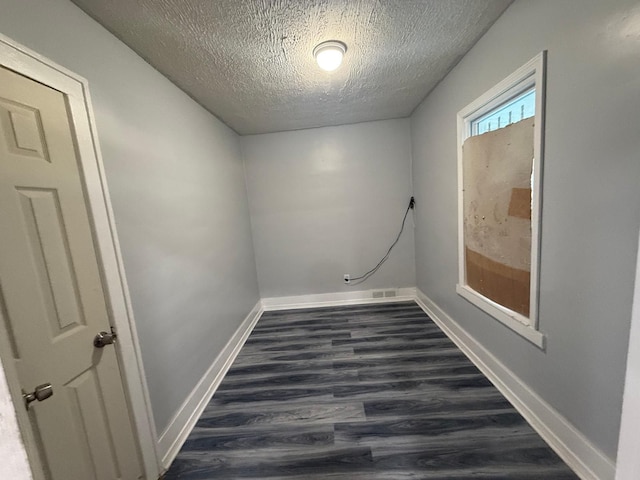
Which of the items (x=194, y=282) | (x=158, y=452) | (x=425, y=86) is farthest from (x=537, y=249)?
(x=158, y=452)

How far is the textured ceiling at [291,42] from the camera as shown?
1.29 m

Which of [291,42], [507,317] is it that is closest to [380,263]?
[507,317]

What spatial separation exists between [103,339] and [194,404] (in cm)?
97

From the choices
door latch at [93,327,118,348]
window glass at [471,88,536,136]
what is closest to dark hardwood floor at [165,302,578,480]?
door latch at [93,327,118,348]

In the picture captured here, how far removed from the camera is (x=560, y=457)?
131 cm

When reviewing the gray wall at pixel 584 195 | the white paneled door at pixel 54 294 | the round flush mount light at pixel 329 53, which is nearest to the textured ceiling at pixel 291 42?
the round flush mount light at pixel 329 53

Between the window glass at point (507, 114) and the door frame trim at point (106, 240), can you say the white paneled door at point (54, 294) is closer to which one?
the door frame trim at point (106, 240)

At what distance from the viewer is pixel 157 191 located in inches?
62.1

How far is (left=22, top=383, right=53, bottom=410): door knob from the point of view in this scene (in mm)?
846

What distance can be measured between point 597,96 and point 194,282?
8.36ft

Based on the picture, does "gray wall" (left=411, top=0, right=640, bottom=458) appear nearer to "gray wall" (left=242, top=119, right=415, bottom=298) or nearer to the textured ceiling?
the textured ceiling

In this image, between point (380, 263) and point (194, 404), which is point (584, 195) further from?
point (194, 404)

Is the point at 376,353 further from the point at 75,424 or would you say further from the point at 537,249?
the point at 75,424

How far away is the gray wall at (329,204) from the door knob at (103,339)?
2356 mm
